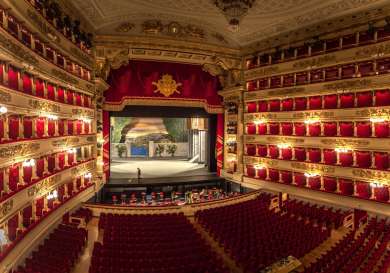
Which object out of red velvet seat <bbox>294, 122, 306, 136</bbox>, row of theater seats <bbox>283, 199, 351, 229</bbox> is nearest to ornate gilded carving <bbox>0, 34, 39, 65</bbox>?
row of theater seats <bbox>283, 199, 351, 229</bbox>

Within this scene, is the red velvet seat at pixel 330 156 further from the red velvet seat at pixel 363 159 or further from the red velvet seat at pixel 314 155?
the red velvet seat at pixel 363 159

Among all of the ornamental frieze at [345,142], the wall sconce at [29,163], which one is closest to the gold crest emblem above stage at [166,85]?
Result: the ornamental frieze at [345,142]

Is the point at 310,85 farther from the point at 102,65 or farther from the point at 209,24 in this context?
the point at 102,65

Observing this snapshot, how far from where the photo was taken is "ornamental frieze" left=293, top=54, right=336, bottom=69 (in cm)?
1820

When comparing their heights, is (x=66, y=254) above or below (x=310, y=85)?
below

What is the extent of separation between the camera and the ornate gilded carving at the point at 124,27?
19.8 metres

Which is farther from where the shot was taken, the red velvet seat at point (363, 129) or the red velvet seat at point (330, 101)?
the red velvet seat at point (330, 101)

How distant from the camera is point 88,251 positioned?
38.8 feet

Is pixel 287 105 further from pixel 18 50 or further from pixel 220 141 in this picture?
pixel 18 50

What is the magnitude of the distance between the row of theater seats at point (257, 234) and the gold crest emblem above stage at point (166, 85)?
10.6 metres

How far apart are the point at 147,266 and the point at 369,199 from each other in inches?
522

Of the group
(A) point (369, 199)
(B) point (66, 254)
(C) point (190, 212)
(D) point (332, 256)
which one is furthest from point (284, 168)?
(B) point (66, 254)

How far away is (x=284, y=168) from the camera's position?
68.3 ft

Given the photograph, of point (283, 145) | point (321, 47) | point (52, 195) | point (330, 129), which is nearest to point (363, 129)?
point (330, 129)
